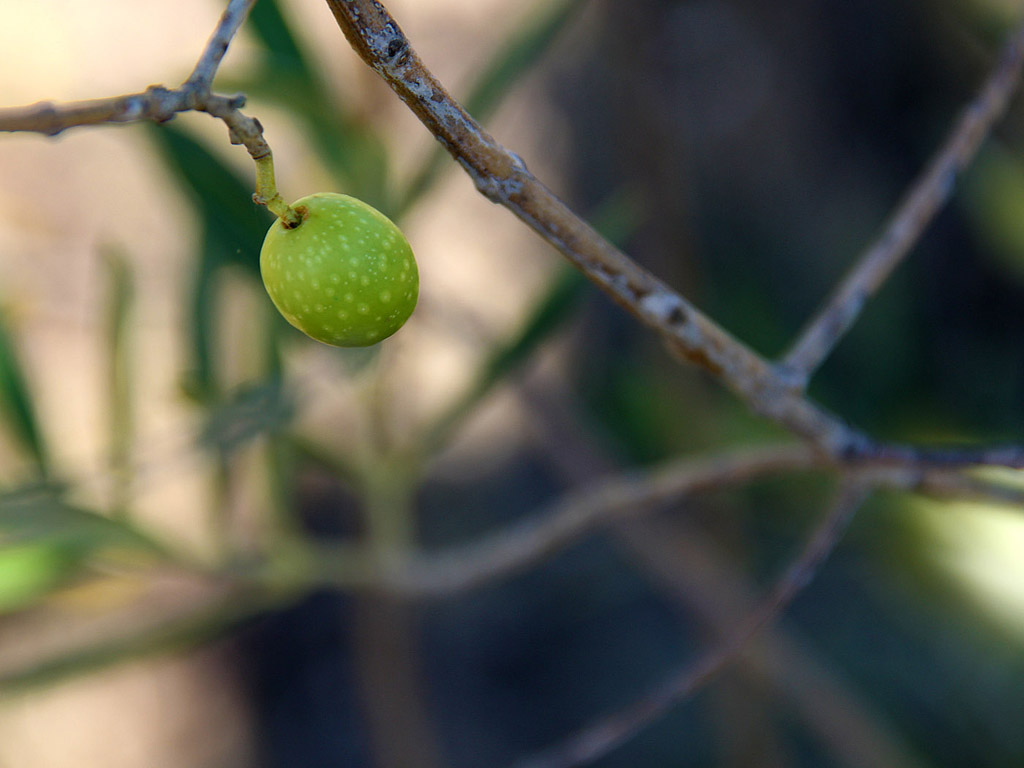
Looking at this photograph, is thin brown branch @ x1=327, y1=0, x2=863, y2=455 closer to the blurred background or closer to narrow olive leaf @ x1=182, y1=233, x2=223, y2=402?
the blurred background

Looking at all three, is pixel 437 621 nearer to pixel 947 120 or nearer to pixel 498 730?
pixel 498 730

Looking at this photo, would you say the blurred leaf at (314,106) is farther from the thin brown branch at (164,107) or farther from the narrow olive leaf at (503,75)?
→ the thin brown branch at (164,107)

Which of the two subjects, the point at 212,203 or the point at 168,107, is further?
the point at 212,203

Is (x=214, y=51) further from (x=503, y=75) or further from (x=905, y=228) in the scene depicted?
(x=503, y=75)

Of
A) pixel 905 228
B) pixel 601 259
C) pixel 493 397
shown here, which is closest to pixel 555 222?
pixel 601 259

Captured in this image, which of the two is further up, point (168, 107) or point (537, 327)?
point (168, 107)

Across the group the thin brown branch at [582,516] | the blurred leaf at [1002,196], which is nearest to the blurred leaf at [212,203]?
the thin brown branch at [582,516]

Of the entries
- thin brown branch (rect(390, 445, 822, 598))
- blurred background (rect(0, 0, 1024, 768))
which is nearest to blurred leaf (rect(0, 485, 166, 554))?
blurred background (rect(0, 0, 1024, 768))
